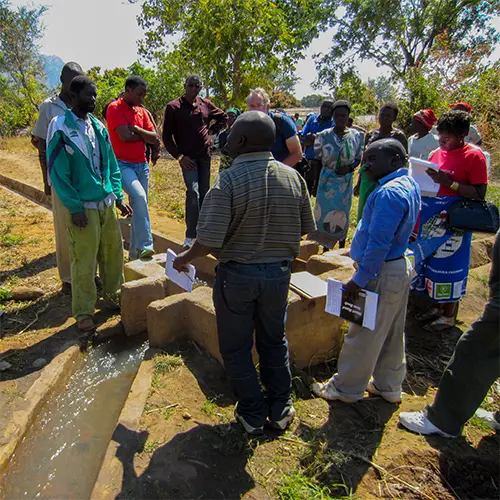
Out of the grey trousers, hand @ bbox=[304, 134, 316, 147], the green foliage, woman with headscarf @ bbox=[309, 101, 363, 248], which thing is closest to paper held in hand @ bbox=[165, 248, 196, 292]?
the grey trousers

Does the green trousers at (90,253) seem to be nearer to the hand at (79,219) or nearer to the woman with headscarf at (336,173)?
the hand at (79,219)

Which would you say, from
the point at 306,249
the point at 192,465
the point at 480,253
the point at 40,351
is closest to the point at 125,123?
the point at 306,249

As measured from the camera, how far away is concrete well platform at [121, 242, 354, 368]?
3.13 metres

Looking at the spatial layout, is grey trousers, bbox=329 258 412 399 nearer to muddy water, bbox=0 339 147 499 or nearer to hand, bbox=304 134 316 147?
muddy water, bbox=0 339 147 499

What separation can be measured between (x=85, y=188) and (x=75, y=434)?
1.84m

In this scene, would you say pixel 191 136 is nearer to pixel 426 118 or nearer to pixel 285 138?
pixel 285 138

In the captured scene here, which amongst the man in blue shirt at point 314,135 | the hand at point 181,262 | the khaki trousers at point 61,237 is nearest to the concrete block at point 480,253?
the man in blue shirt at point 314,135

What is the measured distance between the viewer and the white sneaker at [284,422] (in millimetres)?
2518

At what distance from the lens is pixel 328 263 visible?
3.89 m

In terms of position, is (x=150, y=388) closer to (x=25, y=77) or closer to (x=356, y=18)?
(x=25, y=77)

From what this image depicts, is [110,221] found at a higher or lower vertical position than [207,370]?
higher

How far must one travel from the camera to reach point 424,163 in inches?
127

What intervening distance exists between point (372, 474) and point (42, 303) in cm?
336

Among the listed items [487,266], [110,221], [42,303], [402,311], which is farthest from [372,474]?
[487,266]
